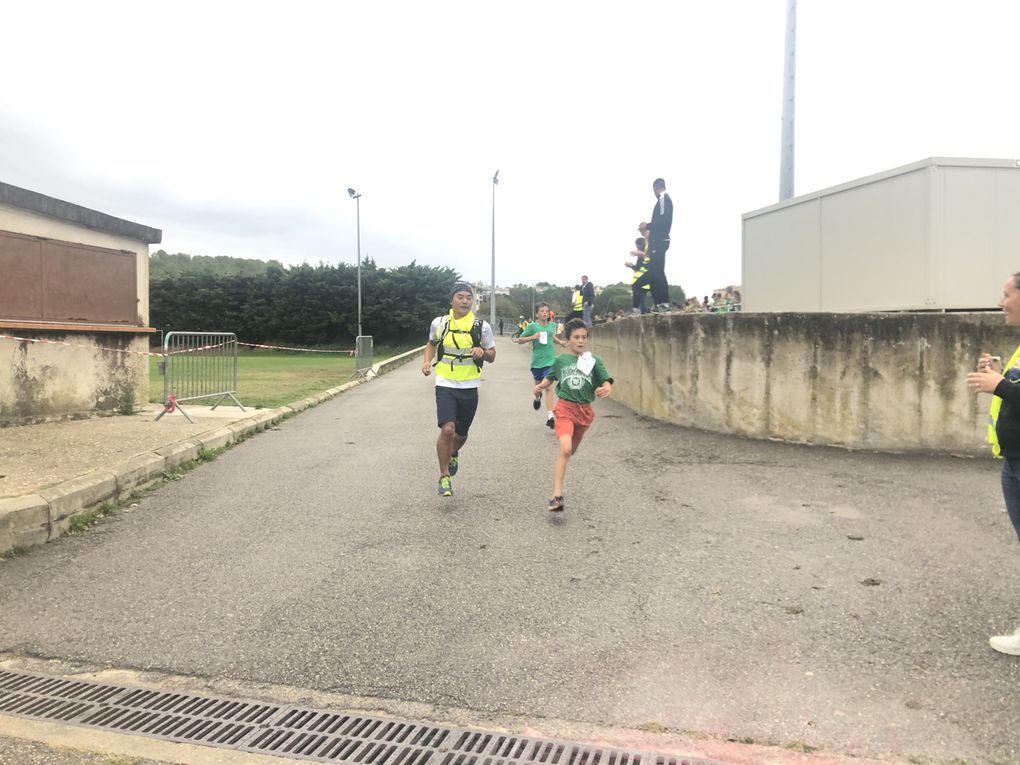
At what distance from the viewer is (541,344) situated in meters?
10.2

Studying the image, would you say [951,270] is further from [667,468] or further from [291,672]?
[291,672]

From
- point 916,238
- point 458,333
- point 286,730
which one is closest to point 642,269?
point 916,238

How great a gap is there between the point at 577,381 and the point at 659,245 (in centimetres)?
604

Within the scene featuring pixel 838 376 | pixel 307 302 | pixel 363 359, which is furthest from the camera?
pixel 307 302

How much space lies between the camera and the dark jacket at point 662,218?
1079cm

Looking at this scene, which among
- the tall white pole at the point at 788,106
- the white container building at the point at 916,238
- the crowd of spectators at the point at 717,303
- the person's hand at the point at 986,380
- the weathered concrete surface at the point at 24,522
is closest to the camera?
the person's hand at the point at 986,380

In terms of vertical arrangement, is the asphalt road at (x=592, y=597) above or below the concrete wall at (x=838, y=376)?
below

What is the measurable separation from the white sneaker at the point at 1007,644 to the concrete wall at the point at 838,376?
4864 millimetres

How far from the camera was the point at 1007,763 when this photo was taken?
7.95 ft

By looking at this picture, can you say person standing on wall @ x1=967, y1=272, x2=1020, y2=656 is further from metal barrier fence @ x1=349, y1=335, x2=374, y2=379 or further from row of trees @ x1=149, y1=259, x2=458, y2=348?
row of trees @ x1=149, y1=259, x2=458, y2=348

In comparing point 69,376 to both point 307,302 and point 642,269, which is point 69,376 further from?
point 307,302

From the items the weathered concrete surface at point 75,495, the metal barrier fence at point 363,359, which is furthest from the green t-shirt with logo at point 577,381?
the metal barrier fence at point 363,359

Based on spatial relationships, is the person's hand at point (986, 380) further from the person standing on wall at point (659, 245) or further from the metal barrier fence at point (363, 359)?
the metal barrier fence at point (363, 359)

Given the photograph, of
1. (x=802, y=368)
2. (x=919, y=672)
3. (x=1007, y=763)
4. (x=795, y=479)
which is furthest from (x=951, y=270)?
(x=1007, y=763)
